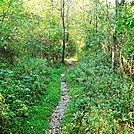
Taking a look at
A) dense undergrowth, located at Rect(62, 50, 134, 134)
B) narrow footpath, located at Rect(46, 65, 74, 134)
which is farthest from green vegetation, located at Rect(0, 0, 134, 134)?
narrow footpath, located at Rect(46, 65, 74, 134)

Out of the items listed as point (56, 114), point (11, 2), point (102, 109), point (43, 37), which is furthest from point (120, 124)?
point (43, 37)

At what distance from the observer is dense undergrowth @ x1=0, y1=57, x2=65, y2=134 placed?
6.66 m

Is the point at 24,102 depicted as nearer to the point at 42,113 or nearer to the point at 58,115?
the point at 42,113

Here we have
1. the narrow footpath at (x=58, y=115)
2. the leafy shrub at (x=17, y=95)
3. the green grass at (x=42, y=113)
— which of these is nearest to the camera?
the leafy shrub at (x=17, y=95)

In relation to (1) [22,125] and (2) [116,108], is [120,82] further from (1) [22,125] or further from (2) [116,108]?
(1) [22,125]

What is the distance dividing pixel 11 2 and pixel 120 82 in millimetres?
7006

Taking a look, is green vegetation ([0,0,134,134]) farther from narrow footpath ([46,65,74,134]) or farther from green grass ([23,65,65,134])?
narrow footpath ([46,65,74,134])

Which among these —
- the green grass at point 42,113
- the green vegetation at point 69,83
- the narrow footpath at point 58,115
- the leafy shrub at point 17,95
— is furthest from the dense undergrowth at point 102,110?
the leafy shrub at point 17,95

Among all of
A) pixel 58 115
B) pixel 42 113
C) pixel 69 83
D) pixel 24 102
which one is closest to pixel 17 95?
pixel 24 102

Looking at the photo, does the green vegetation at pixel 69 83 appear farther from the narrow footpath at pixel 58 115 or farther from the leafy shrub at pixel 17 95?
the narrow footpath at pixel 58 115

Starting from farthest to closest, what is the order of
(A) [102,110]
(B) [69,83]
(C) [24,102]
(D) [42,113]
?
(B) [69,83] → (D) [42,113] → (C) [24,102] → (A) [102,110]

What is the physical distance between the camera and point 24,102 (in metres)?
8.21

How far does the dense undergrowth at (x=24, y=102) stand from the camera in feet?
21.9

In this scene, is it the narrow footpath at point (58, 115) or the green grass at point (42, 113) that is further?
the narrow footpath at point (58, 115)
